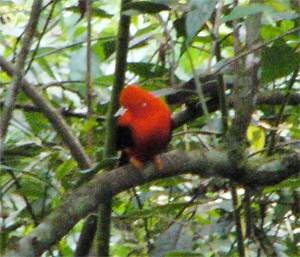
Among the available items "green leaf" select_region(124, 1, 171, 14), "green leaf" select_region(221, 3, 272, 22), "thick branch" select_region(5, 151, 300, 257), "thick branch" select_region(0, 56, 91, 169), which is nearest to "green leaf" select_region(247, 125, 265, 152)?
"thick branch" select_region(5, 151, 300, 257)

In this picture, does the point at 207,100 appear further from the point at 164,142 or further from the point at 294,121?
the point at 294,121

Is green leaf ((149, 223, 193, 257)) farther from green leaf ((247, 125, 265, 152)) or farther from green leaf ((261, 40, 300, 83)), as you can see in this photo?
green leaf ((261, 40, 300, 83))

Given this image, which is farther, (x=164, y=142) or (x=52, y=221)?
(x=164, y=142)

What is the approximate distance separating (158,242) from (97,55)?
4.16ft

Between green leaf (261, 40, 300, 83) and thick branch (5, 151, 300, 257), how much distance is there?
0.35 metres

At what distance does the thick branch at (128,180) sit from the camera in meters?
1.74

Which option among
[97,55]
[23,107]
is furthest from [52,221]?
[97,55]

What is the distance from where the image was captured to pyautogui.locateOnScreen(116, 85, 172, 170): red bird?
2579 millimetres

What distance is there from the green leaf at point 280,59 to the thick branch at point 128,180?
0.35m

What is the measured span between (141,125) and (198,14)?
117 centimetres

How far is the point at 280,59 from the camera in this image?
2330mm

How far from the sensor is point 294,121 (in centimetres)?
272

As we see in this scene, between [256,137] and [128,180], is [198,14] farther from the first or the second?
[256,137]

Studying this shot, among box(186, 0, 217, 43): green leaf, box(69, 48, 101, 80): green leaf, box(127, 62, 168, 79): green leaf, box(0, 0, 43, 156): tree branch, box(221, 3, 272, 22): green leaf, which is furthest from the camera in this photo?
box(69, 48, 101, 80): green leaf
